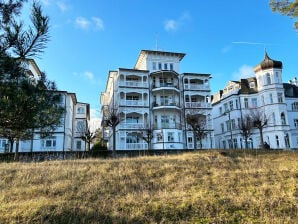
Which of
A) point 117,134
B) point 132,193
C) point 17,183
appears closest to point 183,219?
point 132,193

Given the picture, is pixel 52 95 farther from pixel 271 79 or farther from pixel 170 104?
pixel 271 79

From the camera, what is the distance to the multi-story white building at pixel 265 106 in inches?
1580

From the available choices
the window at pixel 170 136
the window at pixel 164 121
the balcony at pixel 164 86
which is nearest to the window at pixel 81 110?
the balcony at pixel 164 86

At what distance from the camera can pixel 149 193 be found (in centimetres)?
996

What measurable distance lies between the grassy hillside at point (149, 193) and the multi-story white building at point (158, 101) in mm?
21690

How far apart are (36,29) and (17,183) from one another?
26.0 feet

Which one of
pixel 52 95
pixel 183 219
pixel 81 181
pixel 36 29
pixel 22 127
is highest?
pixel 36 29

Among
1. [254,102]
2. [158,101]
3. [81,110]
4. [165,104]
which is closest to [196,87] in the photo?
[165,104]

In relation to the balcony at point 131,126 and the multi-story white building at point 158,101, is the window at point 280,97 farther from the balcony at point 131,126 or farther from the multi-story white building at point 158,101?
the balcony at point 131,126

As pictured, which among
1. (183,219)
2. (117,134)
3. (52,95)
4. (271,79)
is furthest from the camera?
(271,79)

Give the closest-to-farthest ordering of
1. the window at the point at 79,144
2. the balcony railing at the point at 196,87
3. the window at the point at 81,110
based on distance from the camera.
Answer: the balcony railing at the point at 196,87, the window at the point at 79,144, the window at the point at 81,110

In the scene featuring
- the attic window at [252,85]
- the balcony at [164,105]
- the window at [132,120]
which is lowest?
the window at [132,120]

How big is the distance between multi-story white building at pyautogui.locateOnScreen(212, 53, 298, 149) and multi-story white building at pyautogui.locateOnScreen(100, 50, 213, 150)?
6.88 m

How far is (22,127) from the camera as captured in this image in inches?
218
